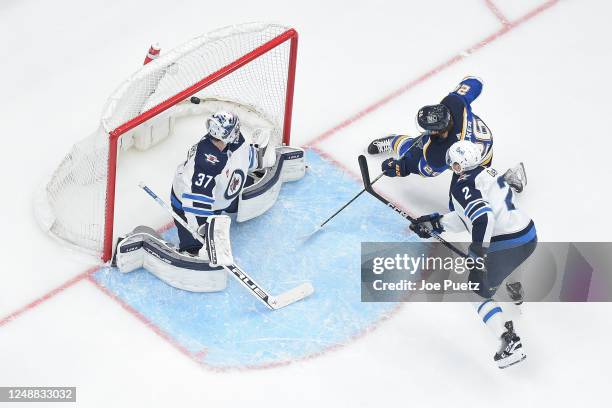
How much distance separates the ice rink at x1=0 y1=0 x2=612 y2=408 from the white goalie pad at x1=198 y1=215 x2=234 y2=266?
0.94 ft

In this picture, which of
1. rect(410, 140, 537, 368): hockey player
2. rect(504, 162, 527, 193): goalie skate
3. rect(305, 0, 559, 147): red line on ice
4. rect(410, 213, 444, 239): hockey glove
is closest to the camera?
rect(410, 140, 537, 368): hockey player

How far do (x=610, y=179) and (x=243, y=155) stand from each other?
1961 millimetres

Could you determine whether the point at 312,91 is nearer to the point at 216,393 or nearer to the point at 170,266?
the point at 170,266

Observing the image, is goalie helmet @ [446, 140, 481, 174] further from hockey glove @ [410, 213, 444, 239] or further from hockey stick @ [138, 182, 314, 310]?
hockey stick @ [138, 182, 314, 310]

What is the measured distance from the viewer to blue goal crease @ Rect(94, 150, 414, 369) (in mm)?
6426

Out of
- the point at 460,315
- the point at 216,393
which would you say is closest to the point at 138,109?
the point at 216,393

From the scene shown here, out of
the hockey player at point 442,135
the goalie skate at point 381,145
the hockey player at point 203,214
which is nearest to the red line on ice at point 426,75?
the goalie skate at point 381,145

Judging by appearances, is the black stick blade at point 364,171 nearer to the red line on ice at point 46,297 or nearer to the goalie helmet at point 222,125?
the goalie helmet at point 222,125

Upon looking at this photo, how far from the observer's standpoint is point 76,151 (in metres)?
6.71

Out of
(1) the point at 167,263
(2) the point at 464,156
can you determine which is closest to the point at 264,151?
(1) the point at 167,263

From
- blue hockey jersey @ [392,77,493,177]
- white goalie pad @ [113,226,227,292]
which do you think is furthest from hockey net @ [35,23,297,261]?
blue hockey jersey @ [392,77,493,177]

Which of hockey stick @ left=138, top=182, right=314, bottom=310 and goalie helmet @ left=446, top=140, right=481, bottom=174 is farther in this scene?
hockey stick @ left=138, top=182, right=314, bottom=310

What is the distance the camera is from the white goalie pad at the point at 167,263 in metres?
6.48

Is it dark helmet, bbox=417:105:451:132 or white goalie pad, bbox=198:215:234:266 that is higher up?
dark helmet, bbox=417:105:451:132
